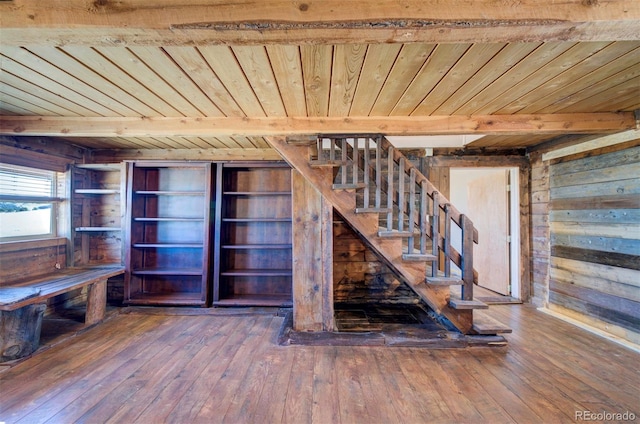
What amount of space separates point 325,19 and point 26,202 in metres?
3.85

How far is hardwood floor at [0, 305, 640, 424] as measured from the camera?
5.21 feet

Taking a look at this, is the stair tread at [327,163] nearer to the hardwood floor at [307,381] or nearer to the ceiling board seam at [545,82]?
the ceiling board seam at [545,82]

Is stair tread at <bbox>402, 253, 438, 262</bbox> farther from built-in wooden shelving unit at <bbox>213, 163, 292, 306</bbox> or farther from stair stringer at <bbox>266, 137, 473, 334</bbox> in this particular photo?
built-in wooden shelving unit at <bbox>213, 163, 292, 306</bbox>

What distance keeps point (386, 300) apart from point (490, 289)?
1836 millimetres

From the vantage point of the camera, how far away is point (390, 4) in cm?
102

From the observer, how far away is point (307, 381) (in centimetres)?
189

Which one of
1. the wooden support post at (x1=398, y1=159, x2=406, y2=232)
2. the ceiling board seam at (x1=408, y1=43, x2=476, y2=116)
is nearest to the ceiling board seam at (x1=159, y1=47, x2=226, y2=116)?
the ceiling board seam at (x1=408, y1=43, x2=476, y2=116)

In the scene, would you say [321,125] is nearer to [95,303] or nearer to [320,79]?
[320,79]

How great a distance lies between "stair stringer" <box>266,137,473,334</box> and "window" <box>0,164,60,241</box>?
111 inches

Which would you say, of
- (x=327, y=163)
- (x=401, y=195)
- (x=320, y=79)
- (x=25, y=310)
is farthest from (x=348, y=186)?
(x=25, y=310)

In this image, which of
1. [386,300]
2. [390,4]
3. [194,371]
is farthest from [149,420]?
[386,300]

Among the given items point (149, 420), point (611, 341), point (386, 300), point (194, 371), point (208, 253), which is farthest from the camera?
point (386, 300)

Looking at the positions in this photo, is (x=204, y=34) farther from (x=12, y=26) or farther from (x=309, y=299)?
(x=309, y=299)

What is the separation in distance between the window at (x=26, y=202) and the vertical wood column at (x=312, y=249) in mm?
2989
